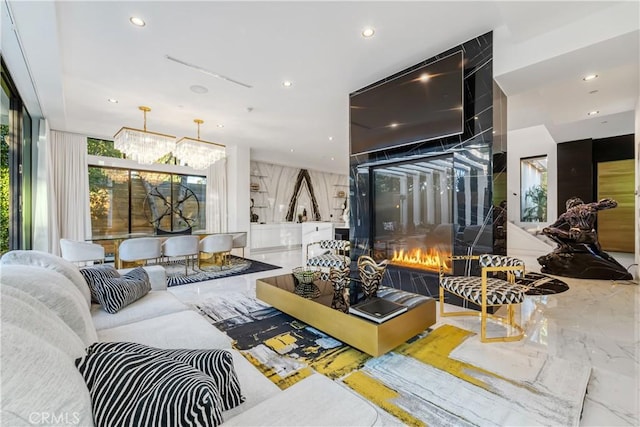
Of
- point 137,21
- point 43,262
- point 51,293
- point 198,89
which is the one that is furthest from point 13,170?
point 51,293

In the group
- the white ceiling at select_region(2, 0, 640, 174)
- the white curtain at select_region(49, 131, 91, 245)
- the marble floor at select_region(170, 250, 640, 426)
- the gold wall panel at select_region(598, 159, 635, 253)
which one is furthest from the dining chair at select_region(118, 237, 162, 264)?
the gold wall panel at select_region(598, 159, 635, 253)

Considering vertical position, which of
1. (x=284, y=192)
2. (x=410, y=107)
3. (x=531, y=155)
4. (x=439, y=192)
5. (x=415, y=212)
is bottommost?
(x=415, y=212)

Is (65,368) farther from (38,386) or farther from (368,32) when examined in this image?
(368,32)

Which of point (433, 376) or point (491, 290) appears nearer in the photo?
point (433, 376)

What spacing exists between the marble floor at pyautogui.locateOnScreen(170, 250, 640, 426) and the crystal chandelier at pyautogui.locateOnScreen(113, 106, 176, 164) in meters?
2.33

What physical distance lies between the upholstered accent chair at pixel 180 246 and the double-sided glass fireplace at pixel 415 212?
3.33 meters

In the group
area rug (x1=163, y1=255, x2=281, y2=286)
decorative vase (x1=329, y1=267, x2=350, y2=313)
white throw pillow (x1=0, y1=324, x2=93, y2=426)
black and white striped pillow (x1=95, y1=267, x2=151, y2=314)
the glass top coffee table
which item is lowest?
area rug (x1=163, y1=255, x2=281, y2=286)

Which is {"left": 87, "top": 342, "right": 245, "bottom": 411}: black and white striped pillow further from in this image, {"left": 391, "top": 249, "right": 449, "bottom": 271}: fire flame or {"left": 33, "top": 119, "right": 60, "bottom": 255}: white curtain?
{"left": 33, "top": 119, "right": 60, "bottom": 255}: white curtain

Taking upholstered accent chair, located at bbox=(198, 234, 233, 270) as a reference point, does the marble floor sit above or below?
below

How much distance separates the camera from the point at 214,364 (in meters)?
1.02

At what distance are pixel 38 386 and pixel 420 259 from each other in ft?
12.1

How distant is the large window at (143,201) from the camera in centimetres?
599

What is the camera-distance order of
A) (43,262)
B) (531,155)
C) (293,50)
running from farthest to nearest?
1. (531,155)
2. (293,50)
3. (43,262)

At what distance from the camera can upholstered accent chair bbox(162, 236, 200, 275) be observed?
4980 millimetres
